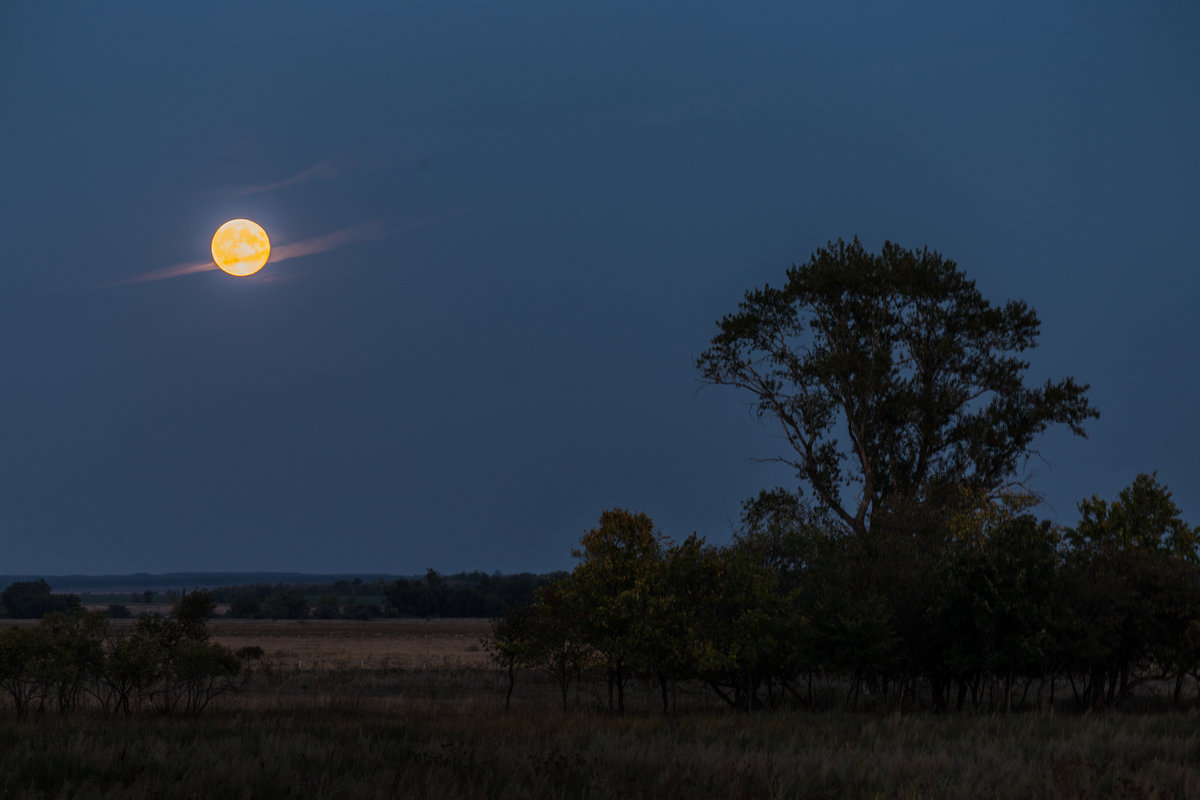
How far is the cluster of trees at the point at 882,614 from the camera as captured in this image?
27297 mm

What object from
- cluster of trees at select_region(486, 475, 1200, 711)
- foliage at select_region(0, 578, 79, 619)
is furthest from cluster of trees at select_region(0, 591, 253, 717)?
foliage at select_region(0, 578, 79, 619)

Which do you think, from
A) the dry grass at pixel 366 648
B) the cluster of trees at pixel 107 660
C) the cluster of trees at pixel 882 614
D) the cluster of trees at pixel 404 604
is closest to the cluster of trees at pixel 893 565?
the cluster of trees at pixel 882 614

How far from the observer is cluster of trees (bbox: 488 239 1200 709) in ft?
90.6

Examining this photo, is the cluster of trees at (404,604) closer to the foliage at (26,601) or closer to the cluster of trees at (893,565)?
the foliage at (26,601)

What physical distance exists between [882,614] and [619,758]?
15488 mm

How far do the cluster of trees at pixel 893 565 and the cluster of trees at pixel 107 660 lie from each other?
31.0 ft

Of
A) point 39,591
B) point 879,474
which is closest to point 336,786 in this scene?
point 879,474

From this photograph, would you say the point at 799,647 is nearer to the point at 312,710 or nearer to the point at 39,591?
the point at 312,710

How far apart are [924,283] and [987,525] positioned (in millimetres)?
10351

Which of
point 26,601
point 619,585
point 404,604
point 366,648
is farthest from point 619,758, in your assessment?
point 26,601

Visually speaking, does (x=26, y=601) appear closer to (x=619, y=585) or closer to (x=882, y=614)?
(x=619, y=585)

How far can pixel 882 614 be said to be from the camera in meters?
27.9

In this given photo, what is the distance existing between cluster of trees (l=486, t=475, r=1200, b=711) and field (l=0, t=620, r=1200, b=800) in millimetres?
3008

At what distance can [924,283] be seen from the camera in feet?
119
